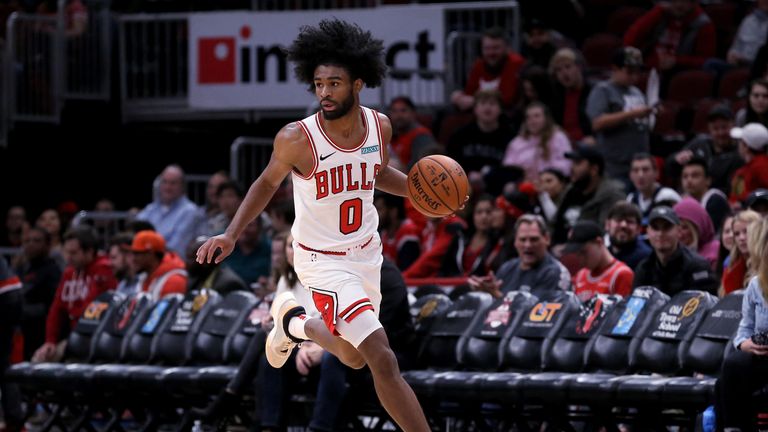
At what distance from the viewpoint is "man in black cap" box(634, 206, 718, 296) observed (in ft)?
31.9

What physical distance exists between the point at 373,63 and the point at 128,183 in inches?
442

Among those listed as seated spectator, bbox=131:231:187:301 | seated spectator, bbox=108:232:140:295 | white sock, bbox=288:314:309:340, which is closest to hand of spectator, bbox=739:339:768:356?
white sock, bbox=288:314:309:340

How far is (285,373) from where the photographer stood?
10094 mm

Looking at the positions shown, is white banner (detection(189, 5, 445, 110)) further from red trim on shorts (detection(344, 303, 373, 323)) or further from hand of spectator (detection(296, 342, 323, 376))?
red trim on shorts (detection(344, 303, 373, 323))

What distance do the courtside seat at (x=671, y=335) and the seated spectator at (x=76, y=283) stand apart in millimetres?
5973

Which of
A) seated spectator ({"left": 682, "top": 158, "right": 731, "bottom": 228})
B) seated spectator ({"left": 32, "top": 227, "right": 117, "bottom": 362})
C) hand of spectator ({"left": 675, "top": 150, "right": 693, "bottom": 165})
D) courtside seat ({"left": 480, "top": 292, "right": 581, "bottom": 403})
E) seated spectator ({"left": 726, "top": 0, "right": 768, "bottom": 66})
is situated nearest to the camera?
courtside seat ({"left": 480, "top": 292, "right": 581, "bottom": 403})

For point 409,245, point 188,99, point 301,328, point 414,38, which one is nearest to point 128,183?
point 188,99

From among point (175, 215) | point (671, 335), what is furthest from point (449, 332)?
point (175, 215)

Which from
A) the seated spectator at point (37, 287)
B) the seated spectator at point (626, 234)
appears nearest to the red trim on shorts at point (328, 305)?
the seated spectator at point (626, 234)

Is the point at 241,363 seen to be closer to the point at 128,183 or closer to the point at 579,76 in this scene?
the point at 579,76

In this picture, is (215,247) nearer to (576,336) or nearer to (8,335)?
(576,336)

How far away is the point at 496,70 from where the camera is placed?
49.9 feet

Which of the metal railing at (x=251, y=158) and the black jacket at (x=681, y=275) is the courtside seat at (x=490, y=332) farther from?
the metal railing at (x=251, y=158)

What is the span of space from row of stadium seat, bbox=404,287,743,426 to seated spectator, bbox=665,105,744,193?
8.92 ft
